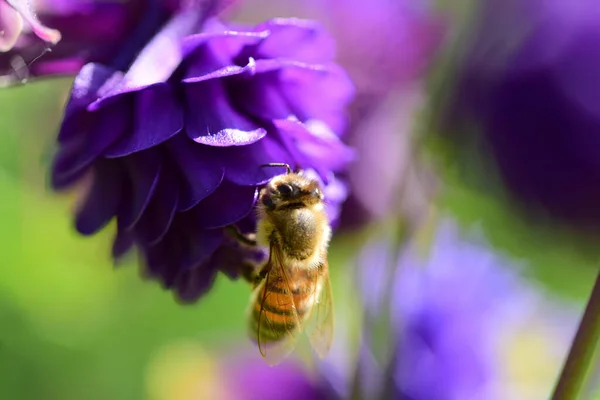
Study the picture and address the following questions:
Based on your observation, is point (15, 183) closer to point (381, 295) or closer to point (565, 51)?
point (381, 295)

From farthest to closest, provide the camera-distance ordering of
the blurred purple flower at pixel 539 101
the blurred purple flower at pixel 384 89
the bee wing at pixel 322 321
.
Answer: the blurred purple flower at pixel 384 89
the blurred purple flower at pixel 539 101
the bee wing at pixel 322 321

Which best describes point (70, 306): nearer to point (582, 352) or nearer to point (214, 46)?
point (214, 46)

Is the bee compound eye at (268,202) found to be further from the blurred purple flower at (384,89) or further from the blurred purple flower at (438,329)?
the blurred purple flower at (384,89)

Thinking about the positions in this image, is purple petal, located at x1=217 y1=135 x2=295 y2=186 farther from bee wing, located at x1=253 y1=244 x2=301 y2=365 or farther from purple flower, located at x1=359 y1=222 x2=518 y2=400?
purple flower, located at x1=359 y1=222 x2=518 y2=400

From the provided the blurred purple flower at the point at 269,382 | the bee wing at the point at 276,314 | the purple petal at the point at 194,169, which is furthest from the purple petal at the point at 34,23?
the blurred purple flower at the point at 269,382

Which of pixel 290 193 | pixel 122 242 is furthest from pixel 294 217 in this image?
pixel 122 242

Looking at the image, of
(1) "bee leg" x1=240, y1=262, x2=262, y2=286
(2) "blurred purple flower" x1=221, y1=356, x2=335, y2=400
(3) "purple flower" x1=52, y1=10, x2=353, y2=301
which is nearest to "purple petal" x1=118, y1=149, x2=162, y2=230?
(3) "purple flower" x1=52, y1=10, x2=353, y2=301

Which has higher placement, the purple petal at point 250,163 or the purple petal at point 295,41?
the purple petal at point 295,41
